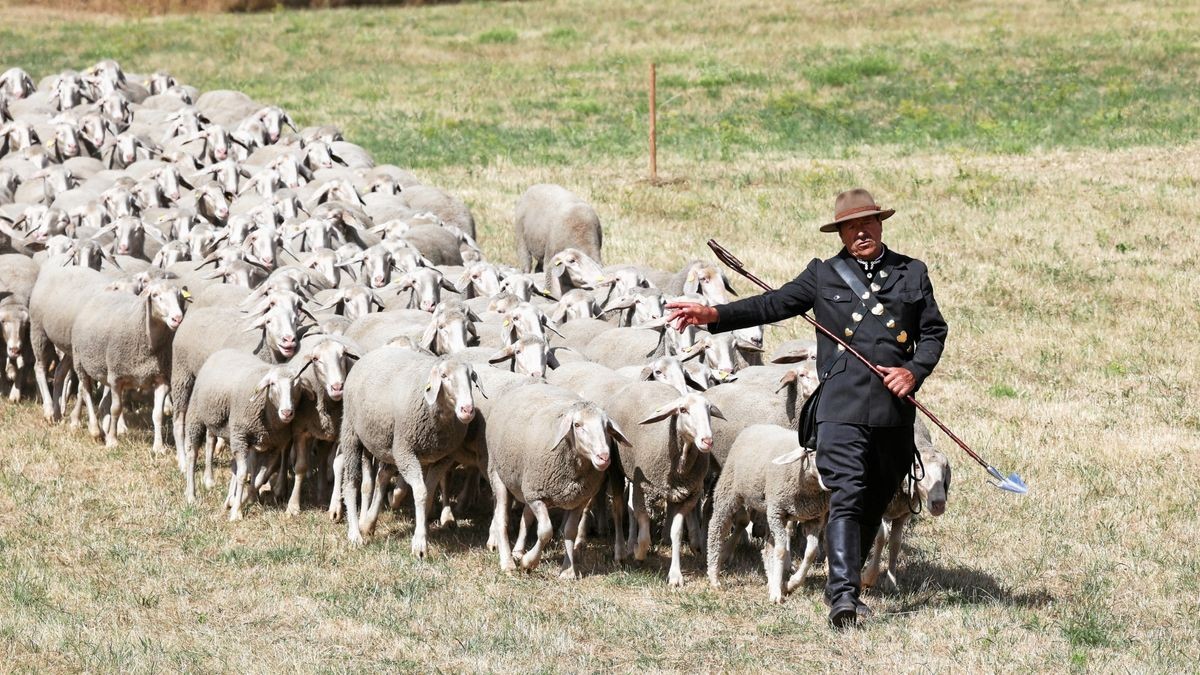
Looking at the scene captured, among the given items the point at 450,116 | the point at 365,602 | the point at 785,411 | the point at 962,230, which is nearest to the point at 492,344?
the point at 785,411

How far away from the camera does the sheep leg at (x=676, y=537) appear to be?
9781 mm

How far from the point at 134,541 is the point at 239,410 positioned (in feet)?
4.37

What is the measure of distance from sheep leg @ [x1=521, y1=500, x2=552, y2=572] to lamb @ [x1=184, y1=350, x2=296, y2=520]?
6.99ft

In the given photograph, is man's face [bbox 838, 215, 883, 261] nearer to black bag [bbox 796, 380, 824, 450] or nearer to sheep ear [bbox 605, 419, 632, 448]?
black bag [bbox 796, 380, 824, 450]

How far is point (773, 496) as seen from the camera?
938cm

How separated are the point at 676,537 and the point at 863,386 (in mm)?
2198

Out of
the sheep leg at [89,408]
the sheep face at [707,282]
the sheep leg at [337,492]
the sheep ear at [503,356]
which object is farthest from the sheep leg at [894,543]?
the sheep leg at [89,408]

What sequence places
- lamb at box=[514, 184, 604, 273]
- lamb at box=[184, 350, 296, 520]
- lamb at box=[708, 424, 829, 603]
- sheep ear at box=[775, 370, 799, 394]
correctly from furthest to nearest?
1. lamb at box=[514, 184, 604, 273]
2. lamb at box=[184, 350, 296, 520]
3. sheep ear at box=[775, 370, 799, 394]
4. lamb at box=[708, 424, 829, 603]

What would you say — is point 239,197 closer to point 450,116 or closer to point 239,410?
point 239,410

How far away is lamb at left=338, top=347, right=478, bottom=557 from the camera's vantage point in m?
10.3

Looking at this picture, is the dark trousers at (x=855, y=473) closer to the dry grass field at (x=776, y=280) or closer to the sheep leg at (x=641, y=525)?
the dry grass field at (x=776, y=280)

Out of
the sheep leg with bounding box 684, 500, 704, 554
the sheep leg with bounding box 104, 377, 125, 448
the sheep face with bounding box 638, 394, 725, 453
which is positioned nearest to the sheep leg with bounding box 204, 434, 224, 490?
the sheep leg with bounding box 104, 377, 125, 448

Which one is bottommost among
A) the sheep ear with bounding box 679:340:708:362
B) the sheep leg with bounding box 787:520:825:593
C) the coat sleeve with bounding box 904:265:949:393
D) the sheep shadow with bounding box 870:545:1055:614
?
the sheep shadow with bounding box 870:545:1055:614

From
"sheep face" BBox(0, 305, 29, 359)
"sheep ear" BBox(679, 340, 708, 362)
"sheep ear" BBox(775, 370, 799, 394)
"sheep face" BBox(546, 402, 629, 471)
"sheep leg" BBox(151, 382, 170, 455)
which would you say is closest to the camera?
"sheep face" BBox(546, 402, 629, 471)
